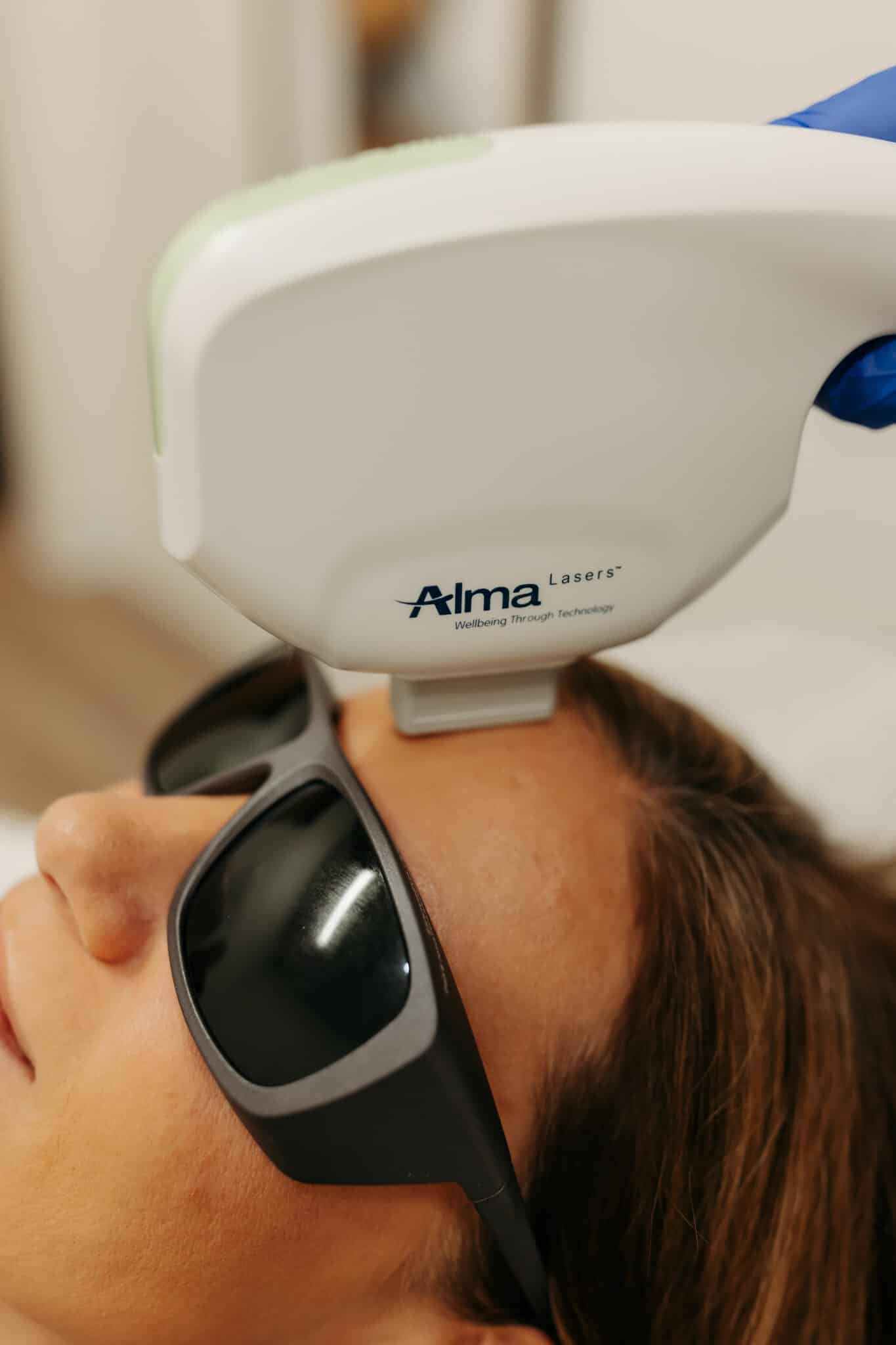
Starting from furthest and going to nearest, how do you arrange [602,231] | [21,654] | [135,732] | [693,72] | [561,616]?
[21,654] → [135,732] → [693,72] → [561,616] → [602,231]

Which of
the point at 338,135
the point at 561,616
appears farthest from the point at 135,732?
the point at 561,616

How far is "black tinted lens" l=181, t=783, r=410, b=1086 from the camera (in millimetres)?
578

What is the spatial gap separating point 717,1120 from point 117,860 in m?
0.36

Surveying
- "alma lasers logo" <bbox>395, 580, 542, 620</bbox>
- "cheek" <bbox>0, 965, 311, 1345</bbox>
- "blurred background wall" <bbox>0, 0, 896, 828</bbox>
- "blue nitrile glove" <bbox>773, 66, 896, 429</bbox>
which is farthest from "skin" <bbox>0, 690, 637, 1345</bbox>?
"blurred background wall" <bbox>0, 0, 896, 828</bbox>

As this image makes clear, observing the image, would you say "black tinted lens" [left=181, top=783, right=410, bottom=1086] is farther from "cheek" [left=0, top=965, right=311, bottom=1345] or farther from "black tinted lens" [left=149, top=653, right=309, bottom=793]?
"black tinted lens" [left=149, top=653, right=309, bottom=793]

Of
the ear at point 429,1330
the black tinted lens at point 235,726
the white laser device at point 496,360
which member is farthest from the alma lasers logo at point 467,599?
the ear at point 429,1330

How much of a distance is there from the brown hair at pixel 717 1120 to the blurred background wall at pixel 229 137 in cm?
31

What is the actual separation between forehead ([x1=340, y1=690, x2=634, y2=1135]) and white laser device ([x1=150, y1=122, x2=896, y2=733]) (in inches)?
4.6

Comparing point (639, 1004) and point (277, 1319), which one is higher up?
point (639, 1004)

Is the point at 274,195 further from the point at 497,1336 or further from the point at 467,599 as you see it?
the point at 497,1336

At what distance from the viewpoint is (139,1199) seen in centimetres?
59

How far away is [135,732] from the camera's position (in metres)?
2.04

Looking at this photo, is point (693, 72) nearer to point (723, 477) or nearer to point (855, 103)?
point (855, 103)

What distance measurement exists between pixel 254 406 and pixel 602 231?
5.8 inches
